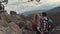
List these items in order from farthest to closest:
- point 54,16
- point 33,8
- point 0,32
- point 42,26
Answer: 1. point 33,8
2. point 54,16
3. point 0,32
4. point 42,26

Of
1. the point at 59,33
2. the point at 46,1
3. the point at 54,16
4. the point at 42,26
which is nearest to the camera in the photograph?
the point at 42,26

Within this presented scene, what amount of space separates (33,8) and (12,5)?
2852 mm

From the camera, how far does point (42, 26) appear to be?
8.16 meters

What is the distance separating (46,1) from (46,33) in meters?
21.7

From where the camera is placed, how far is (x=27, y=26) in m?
13.5

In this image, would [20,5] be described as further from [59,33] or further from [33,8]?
[59,33]

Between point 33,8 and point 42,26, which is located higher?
point 42,26

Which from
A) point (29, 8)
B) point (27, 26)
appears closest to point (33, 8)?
point (29, 8)

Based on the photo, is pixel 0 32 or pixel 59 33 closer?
pixel 0 32

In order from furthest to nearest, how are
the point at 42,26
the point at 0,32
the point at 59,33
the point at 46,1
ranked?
1. the point at 46,1
2. the point at 59,33
3. the point at 0,32
4. the point at 42,26

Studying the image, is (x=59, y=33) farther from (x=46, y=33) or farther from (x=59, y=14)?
(x=59, y=14)

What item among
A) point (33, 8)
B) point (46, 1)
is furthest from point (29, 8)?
point (46, 1)


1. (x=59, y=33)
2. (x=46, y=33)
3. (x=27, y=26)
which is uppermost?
(x=46, y=33)

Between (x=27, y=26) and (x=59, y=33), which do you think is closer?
(x=59, y=33)
